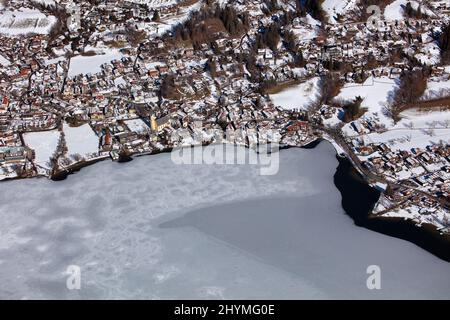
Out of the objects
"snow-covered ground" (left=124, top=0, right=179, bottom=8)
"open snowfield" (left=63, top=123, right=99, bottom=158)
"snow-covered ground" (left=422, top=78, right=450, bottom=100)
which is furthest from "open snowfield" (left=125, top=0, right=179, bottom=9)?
"snow-covered ground" (left=422, top=78, right=450, bottom=100)

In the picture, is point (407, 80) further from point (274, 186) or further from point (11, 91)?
point (11, 91)

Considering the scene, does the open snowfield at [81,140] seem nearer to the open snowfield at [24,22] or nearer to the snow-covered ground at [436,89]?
the open snowfield at [24,22]

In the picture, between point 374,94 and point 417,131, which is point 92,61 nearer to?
point 374,94

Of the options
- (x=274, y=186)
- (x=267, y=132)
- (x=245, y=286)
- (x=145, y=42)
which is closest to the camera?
(x=245, y=286)

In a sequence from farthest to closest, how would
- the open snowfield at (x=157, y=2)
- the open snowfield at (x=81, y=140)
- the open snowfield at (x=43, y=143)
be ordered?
the open snowfield at (x=157, y=2), the open snowfield at (x=81, y=140), the open snowfield at (x=43, y=143)

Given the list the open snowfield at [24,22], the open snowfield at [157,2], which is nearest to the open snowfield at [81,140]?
the open snowfield at [24,22]
